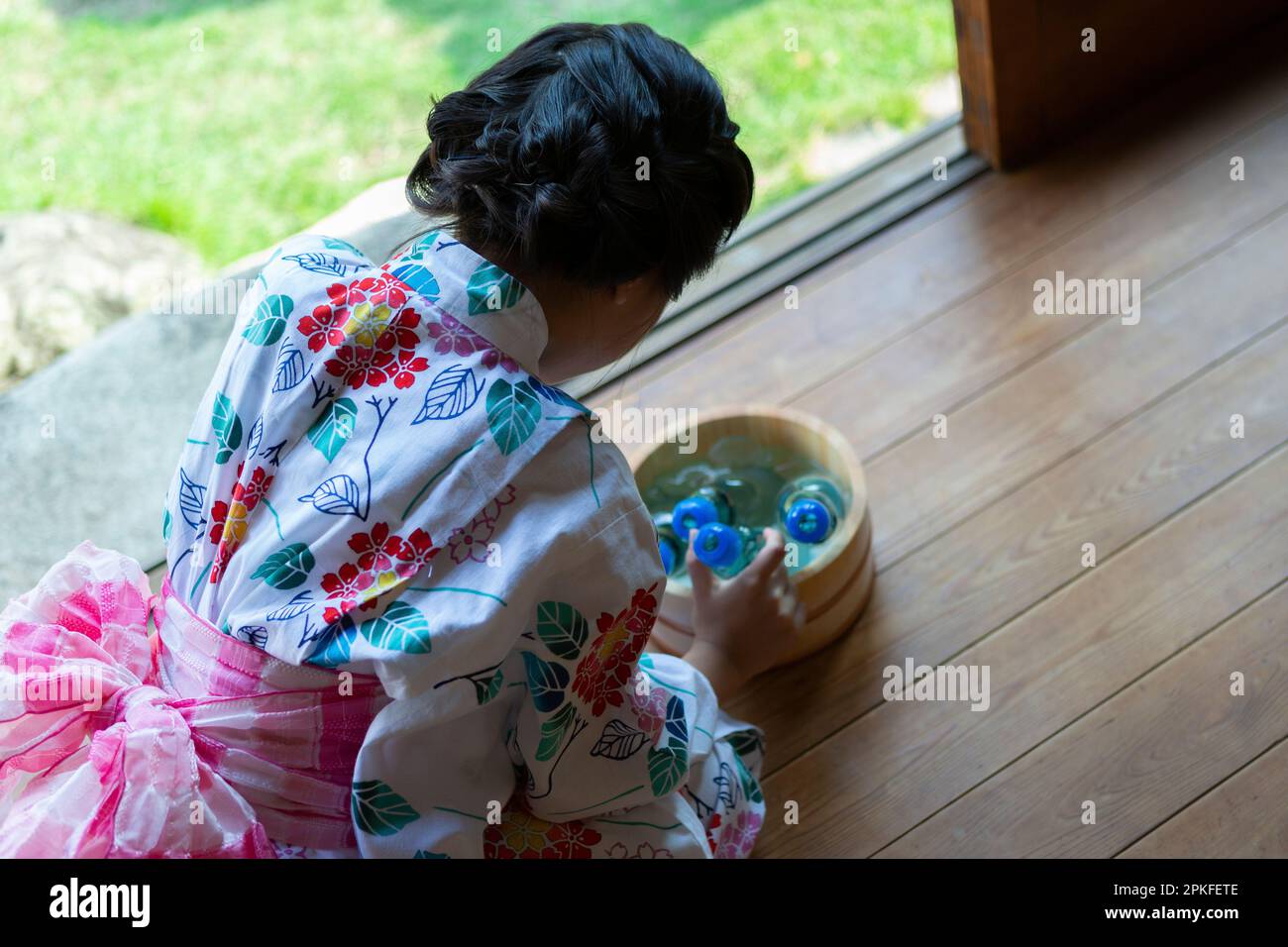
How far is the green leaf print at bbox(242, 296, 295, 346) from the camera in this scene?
1000 millimetres

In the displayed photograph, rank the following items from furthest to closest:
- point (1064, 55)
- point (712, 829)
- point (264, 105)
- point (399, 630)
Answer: point (264, 105) → point (1064, 55) → point (712, 829) → point (399, 630)

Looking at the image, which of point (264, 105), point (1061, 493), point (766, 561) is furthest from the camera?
point (264, 105)

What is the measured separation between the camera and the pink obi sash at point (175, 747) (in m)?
0.92

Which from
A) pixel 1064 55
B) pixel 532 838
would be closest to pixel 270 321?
pixel 532 838

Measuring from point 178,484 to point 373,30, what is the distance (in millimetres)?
1688

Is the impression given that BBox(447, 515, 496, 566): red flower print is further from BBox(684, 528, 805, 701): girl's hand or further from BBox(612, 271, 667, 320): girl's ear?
BBox(684, 528, 805, 701): girl's hand

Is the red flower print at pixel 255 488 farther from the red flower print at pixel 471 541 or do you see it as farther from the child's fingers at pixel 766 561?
the child's fingers at pixel 766 561

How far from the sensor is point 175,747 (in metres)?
0.94

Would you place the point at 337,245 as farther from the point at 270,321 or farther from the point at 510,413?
the point at 510,413

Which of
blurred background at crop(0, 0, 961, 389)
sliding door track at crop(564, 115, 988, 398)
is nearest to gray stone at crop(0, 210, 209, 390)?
blurred background at crop(0, 0, 961, 389)

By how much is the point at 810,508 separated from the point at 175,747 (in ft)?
2.46

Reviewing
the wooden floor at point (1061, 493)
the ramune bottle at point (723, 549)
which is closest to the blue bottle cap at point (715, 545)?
the ramune bottle at point (723, 549)

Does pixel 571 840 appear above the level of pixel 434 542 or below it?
below
